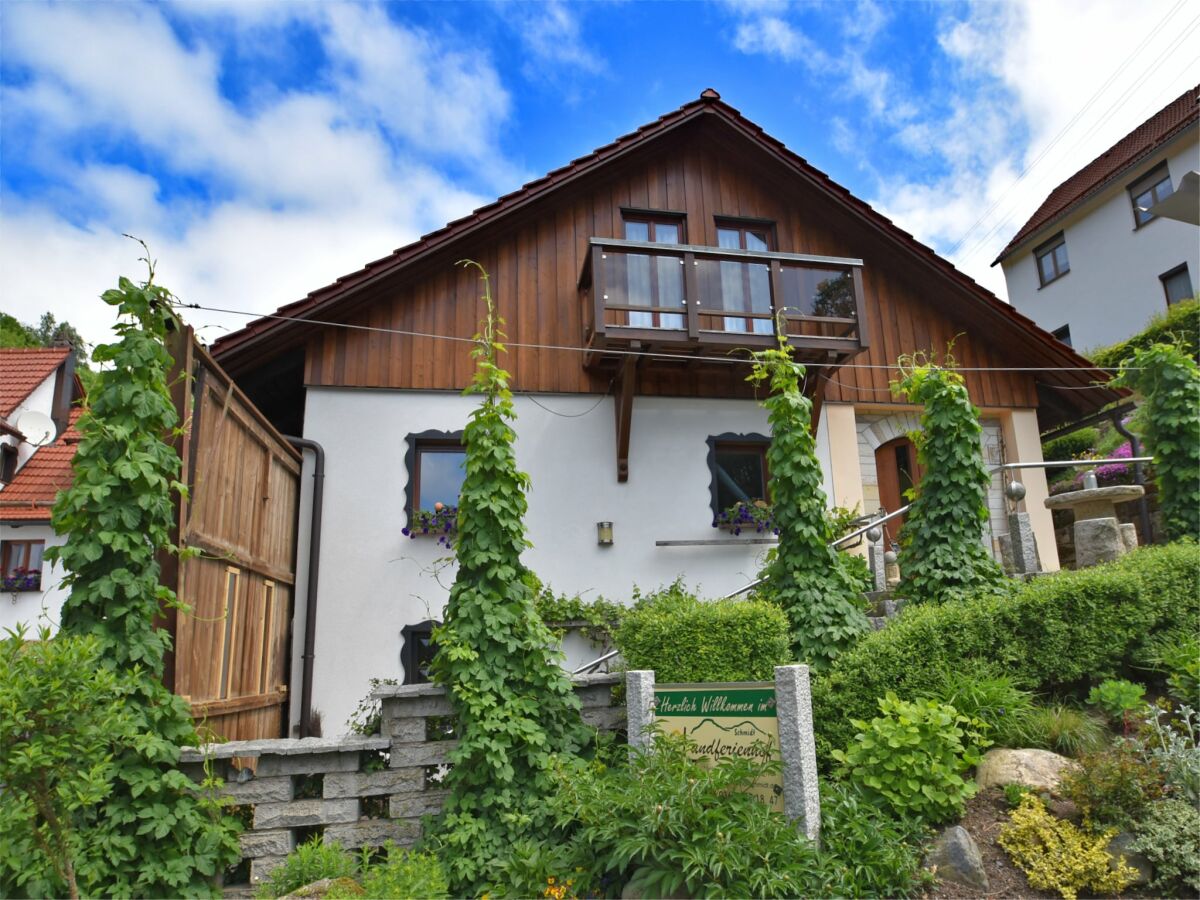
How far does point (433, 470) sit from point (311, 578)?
2.01 m

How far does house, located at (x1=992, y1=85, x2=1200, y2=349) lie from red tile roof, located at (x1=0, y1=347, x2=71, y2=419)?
90.7ft

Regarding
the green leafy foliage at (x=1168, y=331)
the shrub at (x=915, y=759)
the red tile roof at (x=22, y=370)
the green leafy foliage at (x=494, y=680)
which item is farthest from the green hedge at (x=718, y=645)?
the red tile roof at (x=22, y=370)

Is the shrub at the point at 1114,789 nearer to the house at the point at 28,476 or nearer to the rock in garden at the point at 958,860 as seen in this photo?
the rock in garden at the point at 958,860

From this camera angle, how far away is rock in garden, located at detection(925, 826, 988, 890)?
447 cm

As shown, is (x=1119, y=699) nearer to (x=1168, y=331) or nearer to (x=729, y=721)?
(x=729, y=721)

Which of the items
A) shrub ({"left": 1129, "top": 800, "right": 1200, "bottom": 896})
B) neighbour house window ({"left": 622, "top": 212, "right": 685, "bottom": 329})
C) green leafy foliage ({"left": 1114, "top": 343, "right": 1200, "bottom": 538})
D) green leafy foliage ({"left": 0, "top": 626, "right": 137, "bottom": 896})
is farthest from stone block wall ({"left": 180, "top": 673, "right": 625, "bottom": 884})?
green leafy foliage ({"left": 1114, "top": 343, "right": 1200, "bottom": 538})

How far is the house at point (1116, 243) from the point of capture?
19.8m

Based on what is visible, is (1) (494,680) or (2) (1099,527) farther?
(2) (1099,527)

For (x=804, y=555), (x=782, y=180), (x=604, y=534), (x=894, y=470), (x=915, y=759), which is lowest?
(x=915, y=759)

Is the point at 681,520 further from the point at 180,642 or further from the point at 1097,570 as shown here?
the point at 180,642

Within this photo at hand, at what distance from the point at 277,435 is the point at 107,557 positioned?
3902 mm

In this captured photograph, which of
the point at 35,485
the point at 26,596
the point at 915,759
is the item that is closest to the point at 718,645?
the point at 915,759

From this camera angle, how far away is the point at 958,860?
4527 mm

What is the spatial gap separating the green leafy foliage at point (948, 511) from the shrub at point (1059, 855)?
2.44 metres
